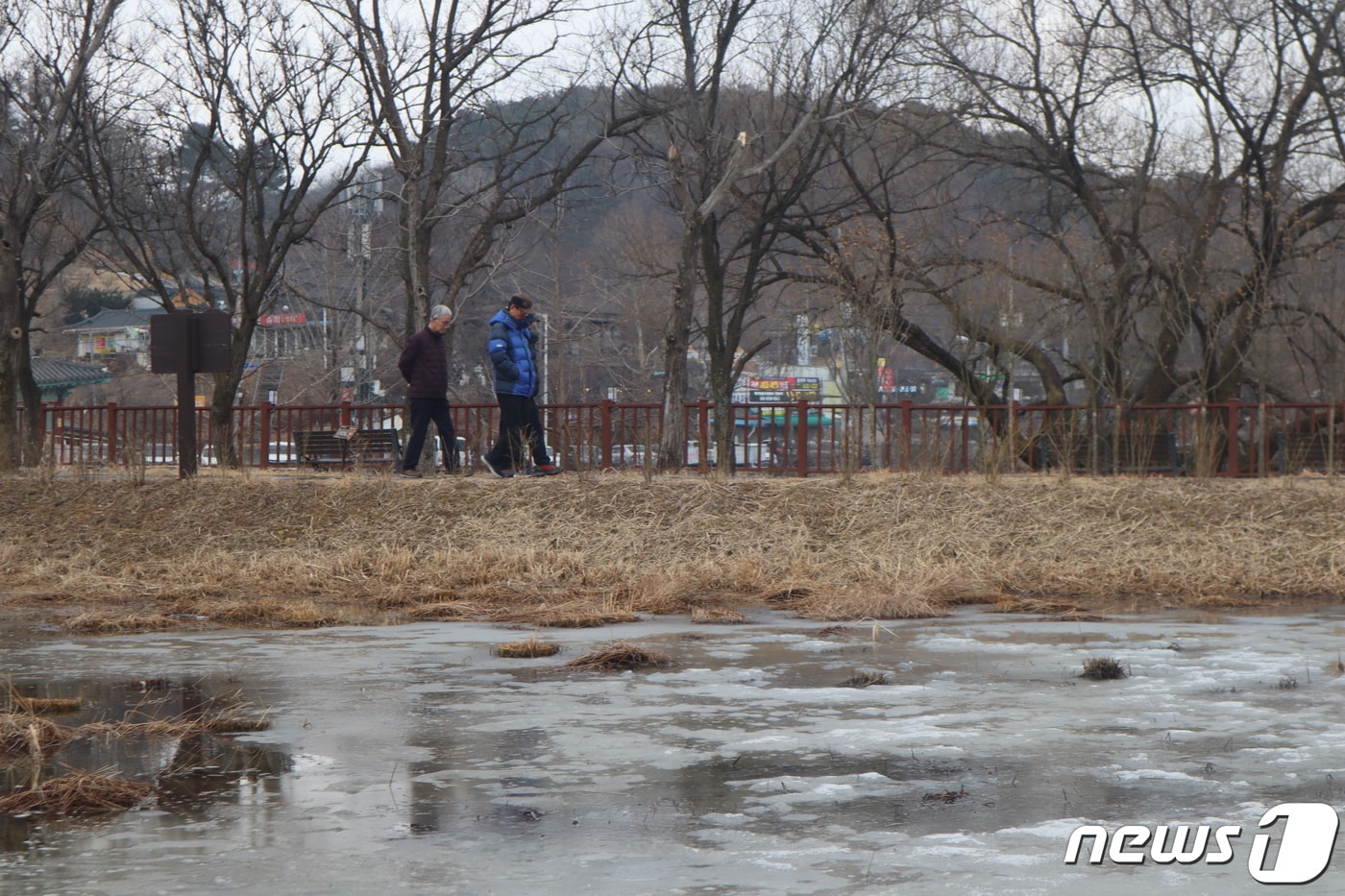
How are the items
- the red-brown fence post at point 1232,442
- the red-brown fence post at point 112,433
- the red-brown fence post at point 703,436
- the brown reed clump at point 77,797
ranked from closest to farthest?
the brown reed clump at point 77,797, the red-brown fence post at point 703,436, the red-brown fence post at point 1232,442, the red-brown fence post at point 112,433

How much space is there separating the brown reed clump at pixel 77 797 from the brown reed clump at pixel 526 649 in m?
3.45

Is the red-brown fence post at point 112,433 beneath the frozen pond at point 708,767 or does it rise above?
above

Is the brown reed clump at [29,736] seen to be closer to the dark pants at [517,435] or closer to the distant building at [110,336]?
the dark pants at [517,435]

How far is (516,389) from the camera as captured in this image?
15.2 metres

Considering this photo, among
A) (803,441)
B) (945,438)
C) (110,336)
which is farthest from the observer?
(110,336)

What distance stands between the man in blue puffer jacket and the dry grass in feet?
1.57

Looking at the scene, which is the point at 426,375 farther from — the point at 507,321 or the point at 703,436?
the point at 703,436

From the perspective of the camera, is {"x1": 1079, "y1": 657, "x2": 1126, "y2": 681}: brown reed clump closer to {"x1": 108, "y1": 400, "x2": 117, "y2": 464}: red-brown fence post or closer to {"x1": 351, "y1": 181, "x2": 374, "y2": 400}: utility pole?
{"x1": 108, "y1": 400, "x2": 117, "y2": 464}: red-brown fence post

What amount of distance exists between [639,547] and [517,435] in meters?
3.08

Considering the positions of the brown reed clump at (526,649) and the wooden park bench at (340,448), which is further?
the wooden park bench at (340,448)

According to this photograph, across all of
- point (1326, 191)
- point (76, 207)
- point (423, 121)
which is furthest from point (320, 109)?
point (1326, 191)

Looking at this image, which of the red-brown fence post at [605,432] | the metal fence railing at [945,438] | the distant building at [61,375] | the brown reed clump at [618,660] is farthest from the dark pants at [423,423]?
the distant building at [61,375]

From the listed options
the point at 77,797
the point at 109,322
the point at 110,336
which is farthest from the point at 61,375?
the point at 77,797

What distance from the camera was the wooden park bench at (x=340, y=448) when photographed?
18.9 meters
